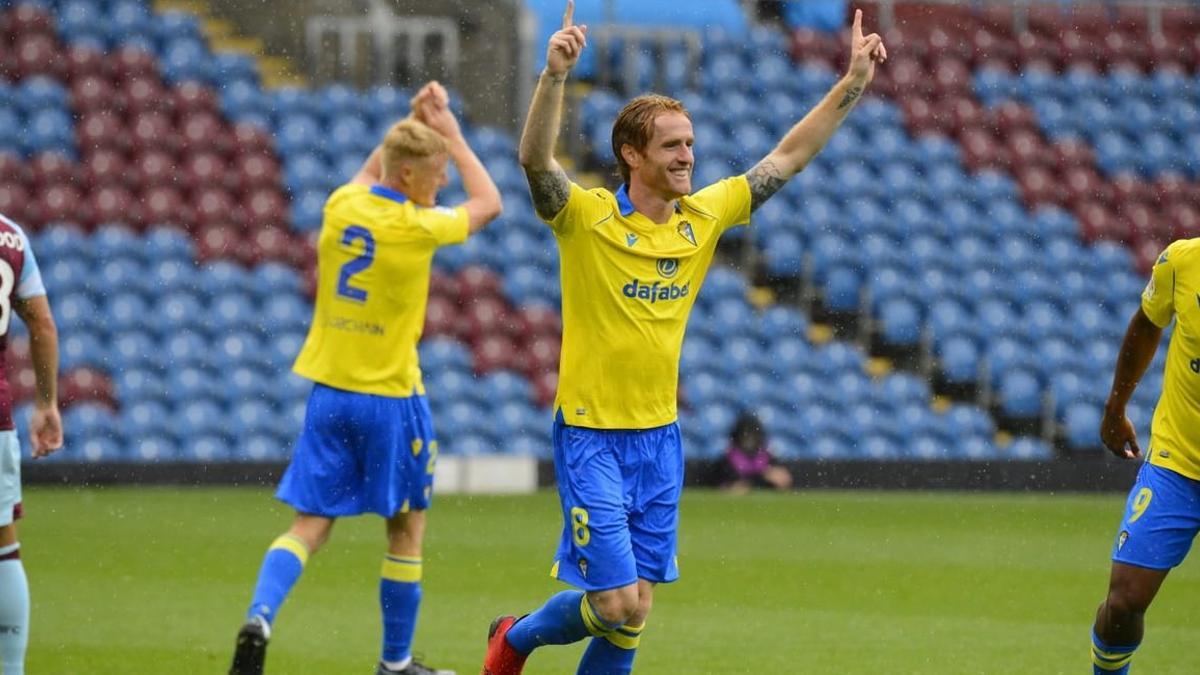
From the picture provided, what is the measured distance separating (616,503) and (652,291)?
738mm

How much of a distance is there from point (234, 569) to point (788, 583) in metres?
3.46

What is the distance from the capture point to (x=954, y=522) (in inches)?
577

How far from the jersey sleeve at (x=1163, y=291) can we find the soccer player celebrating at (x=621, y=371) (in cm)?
165

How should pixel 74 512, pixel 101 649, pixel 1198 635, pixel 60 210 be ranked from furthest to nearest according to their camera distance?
pixel 60 210
pixel 74 512
pixel 1198 635
pixel 101 649

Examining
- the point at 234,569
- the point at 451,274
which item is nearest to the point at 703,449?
the point at 451,274

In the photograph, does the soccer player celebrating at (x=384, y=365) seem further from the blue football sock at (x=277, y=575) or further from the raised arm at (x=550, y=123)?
the raised arm at (x=550, y=123)

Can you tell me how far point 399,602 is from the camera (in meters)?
7.02

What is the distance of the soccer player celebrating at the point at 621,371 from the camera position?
18.6 ft

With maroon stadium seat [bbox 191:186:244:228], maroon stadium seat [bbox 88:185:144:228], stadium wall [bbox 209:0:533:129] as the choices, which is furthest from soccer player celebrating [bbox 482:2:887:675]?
stadium wall [bbox 209:0:533:129]

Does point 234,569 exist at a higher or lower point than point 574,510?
lower

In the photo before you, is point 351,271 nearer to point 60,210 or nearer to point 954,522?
point 954,522

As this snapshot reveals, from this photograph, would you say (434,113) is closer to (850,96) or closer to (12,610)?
(850,96)

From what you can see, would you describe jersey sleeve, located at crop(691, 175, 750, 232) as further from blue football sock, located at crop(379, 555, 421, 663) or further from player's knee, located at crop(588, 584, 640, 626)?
blue football sock, located at crop(379, 555, 421, 663)

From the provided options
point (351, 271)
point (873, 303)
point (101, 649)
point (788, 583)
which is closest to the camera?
point (351, 271)
